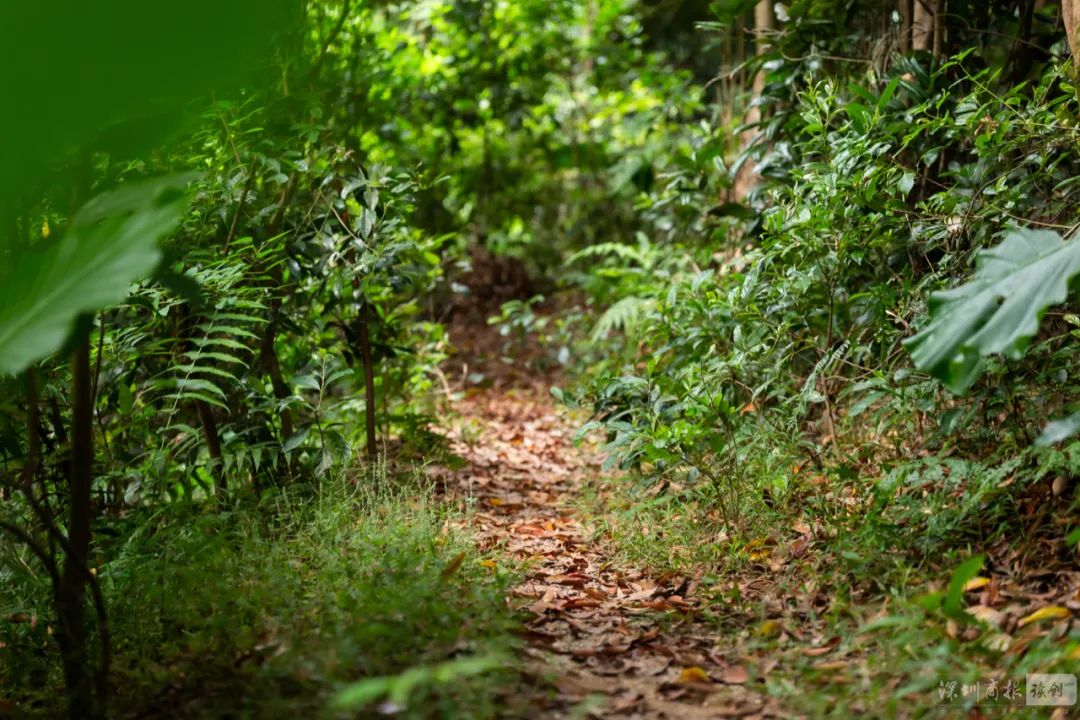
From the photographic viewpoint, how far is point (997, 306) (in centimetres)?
211

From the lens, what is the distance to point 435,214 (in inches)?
280

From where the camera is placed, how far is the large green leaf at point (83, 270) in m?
1.68

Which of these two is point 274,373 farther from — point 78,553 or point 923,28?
point 923,28

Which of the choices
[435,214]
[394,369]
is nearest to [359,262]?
[394,369]

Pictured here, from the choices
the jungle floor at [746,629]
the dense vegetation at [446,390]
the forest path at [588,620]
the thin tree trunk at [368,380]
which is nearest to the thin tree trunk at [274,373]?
the dense vegetation at [446,390]

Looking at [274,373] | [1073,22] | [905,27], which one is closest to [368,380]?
[274,373]

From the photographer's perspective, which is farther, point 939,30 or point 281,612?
point 939,30

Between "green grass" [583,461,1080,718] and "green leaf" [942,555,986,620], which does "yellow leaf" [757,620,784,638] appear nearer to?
"green grass" [583,461,1080,718]

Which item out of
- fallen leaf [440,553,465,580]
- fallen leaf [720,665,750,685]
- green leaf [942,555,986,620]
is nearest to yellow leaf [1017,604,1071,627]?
green leaf [942,555,986,620]

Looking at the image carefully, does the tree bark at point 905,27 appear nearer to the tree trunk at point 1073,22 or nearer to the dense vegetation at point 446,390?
the dense vegetation at point 446,390

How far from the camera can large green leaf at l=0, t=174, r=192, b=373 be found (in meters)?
1.68

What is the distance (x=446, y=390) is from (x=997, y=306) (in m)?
3.35

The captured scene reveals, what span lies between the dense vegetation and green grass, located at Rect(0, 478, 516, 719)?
0.5 inches

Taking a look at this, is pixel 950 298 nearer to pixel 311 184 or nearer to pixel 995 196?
pixel 995 196
